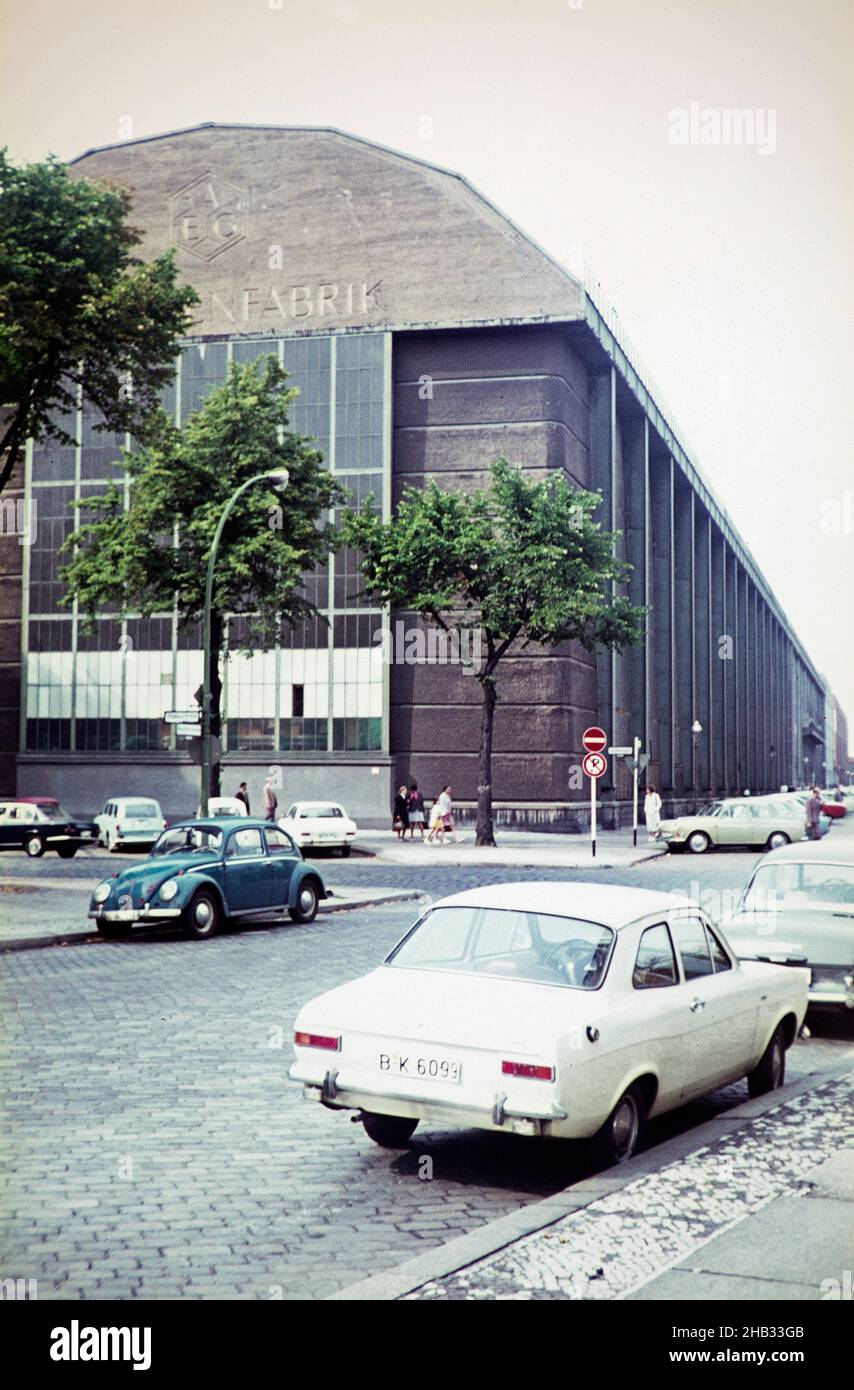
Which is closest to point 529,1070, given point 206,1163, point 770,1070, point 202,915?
point 206,1163

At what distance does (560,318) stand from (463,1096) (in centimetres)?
4379

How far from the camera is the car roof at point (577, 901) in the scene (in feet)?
22.1

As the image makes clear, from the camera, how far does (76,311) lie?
18547mm

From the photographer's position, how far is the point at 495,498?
3731 centimetres

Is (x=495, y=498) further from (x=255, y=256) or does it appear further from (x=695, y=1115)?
(x=695, y=1115)

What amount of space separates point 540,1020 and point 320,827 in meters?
29.6

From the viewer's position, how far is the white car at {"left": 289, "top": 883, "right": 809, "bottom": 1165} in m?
5.81

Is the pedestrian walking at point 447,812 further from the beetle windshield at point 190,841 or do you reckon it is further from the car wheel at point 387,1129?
the car wheel at point 387,1129

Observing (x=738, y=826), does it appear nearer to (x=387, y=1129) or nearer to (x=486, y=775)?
(x=486, y=775)

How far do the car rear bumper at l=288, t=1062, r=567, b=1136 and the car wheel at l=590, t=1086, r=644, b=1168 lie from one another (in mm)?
435

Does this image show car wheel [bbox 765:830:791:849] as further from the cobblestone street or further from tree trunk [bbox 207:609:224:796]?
the cobblestone street

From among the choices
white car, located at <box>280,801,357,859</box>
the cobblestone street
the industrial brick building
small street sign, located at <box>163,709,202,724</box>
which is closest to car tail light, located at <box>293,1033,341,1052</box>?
the cobblestone street

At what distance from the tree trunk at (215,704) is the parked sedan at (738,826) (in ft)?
42.4
